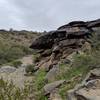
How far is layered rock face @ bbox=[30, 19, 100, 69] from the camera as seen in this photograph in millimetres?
17094

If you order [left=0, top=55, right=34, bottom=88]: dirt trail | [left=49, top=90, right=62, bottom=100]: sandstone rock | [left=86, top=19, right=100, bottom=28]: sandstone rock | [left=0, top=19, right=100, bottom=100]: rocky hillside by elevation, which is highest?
[left=86, top=19, right=100, bottom=28]: sandstone rock

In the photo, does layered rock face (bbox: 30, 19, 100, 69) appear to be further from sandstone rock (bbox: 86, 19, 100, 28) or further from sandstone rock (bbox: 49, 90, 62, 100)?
sandstone rock (bbox: 49, 90, 62, 100)

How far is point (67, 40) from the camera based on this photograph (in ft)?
59.2

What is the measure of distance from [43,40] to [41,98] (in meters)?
9.53

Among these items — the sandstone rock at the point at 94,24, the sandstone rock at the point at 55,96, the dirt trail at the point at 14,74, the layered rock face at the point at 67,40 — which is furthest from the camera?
the sandstone rock at the point at 94,24

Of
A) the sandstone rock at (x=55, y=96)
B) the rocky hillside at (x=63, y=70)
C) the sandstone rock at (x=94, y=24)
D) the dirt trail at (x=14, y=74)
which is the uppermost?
the sandstone rock at (x=94, y=24)

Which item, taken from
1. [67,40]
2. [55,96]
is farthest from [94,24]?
[55,96]

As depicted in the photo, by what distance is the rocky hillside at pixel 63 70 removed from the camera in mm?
9445

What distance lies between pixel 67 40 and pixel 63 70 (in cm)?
380

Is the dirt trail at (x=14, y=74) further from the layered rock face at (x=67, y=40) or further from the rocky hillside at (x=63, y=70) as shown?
the layered rock face at (x=67, y=40)

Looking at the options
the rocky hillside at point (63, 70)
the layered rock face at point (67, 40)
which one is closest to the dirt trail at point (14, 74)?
the rocky hillside at point (63, 70)

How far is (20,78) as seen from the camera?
1666cm

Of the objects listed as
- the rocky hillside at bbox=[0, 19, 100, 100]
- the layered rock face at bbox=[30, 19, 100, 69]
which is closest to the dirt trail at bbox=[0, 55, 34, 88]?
the rocky hillside at bbox=[0, 19, 100, 100]

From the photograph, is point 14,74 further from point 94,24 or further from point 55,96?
point 55,96
